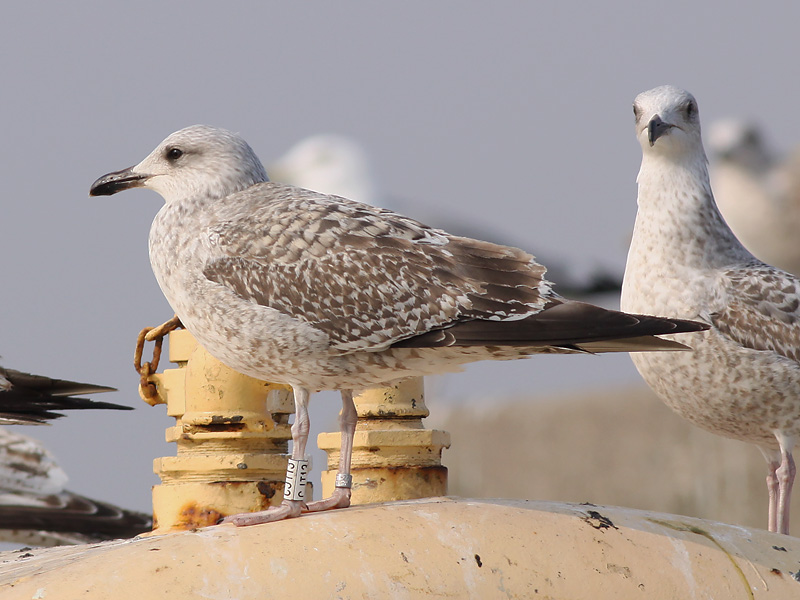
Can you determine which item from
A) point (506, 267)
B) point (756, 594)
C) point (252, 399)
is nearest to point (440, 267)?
point (506, 267)

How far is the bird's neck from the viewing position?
4715mm

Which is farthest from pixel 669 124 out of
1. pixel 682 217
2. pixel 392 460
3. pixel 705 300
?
pixel 392 460

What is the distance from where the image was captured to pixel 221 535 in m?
3.27

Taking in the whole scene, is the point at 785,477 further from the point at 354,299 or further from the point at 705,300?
the point at 354,299

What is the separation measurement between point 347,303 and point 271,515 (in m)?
0.74

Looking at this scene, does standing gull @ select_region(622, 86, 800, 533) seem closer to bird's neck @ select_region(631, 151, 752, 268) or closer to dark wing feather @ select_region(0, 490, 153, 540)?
bird's neck @ select_region(631, 151, 752, 268)

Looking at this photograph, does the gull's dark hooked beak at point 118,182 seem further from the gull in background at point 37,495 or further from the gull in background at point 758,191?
the gull in background at point 758,191

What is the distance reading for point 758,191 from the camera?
54.7 feet

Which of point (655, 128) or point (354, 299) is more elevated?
point (655, 128)

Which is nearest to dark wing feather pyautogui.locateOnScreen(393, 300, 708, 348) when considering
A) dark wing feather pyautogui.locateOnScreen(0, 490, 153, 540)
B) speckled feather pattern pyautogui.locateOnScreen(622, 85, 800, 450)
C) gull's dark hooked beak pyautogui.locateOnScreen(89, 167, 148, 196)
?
speckled feather pattern pyautogui.locateOnScreen(622, 85, 800, 450)

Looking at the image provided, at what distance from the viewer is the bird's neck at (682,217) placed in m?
4.71

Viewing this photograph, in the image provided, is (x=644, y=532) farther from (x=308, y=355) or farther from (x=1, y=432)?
(x=1, y=432)

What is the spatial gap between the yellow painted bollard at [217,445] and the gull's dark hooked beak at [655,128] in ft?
6.27

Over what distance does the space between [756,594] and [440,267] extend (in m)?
1.52
